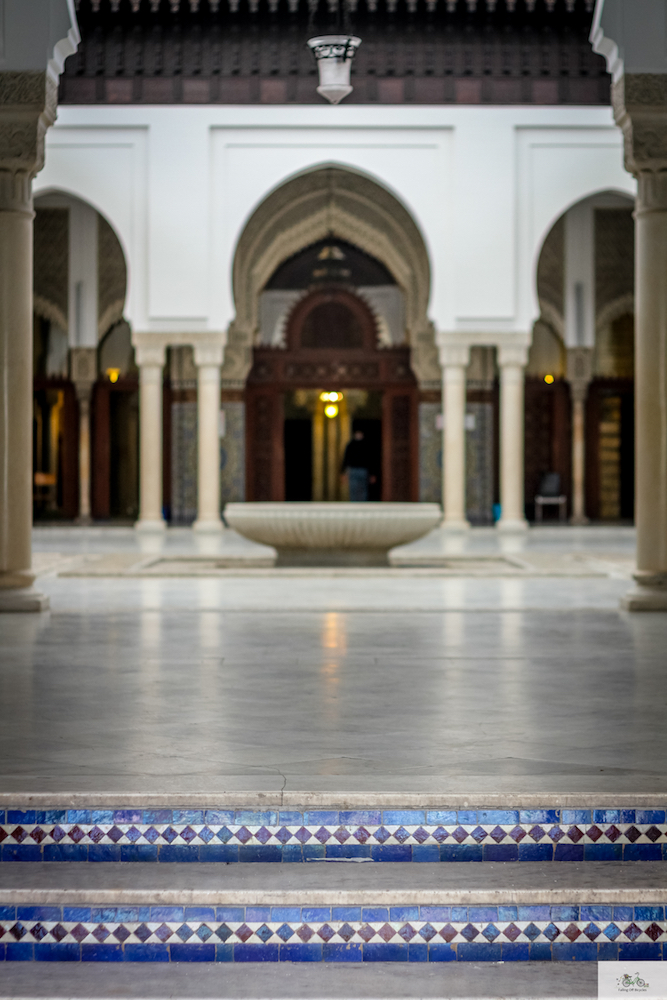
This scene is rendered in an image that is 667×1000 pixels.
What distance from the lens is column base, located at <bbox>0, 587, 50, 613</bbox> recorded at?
6.27m

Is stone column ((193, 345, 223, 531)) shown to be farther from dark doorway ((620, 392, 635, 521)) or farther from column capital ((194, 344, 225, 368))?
dark doorway ((620, 392, 635, 521))

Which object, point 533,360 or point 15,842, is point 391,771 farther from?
point 533,360

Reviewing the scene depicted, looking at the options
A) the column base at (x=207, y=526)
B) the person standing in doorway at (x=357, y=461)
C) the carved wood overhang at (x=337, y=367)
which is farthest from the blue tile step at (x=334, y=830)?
the carved wood overhang at (x=337, y=367)

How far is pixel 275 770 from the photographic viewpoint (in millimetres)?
2895

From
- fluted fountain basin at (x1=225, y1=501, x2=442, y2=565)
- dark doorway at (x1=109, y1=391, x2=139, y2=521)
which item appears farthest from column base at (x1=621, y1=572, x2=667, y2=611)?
dark doorway at (x1=109, y1=391, x2=139, y2=521)

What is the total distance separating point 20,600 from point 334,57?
4059 millimetres

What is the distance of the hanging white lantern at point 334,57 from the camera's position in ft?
25.9

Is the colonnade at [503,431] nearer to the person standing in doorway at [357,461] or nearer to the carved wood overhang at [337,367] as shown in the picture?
the carved wood overhang at [337,367]

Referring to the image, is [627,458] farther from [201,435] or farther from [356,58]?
[356,58]

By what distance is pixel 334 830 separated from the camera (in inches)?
103

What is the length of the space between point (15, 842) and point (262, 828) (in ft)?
1.67

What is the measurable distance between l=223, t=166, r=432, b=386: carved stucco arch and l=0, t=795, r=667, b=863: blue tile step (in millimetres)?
14314

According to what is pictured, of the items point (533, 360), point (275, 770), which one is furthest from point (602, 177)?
point (275, 770)

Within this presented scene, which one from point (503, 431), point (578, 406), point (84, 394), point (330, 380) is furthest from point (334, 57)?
point (578, 406)
